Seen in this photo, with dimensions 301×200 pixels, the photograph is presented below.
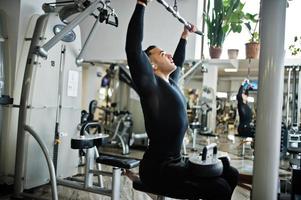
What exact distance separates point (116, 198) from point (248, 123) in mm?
3189

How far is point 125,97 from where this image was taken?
666cm

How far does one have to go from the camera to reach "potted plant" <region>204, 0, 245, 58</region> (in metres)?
4.79

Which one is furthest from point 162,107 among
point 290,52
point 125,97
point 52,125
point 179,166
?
point 125,97

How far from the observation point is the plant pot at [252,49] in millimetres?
4539

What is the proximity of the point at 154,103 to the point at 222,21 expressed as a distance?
3.78 meters

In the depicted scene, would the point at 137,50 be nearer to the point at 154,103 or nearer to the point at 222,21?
the point at 154,103

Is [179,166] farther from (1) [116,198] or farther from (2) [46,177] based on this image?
(2) [46,177]

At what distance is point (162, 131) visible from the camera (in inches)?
59.5

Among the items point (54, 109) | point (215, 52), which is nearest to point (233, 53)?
point (215, 52)

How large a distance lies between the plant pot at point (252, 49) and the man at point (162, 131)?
343cm

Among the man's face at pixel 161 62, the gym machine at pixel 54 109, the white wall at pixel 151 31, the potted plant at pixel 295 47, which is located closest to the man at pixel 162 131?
the man's face at pixel 161 62

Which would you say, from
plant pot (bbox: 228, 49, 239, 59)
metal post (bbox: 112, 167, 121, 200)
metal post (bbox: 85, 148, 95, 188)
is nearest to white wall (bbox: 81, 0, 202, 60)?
plant pot (bbox: 228, 49, 239, 59)

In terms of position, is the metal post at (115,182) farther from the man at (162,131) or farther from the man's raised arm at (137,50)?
the man's raised arm at (137,50)

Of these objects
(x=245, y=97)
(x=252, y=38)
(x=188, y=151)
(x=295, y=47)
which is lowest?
(x=188, y=151)
